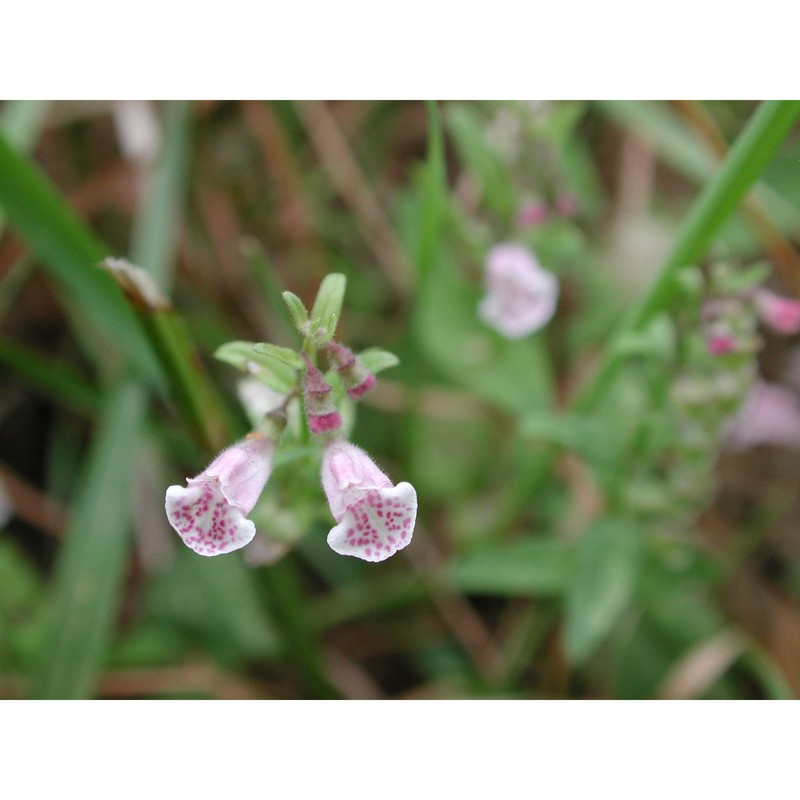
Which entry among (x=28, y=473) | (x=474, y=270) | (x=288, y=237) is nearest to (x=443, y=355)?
A: (x=474, y=270)

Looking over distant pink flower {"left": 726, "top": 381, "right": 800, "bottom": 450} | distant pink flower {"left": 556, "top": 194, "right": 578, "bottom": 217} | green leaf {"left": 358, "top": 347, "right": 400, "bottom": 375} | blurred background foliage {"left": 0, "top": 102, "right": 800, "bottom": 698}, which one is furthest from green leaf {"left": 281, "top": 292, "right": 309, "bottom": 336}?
distant pink flower {"left": 726, "top": 381, "right": 800, "bottom": 450}

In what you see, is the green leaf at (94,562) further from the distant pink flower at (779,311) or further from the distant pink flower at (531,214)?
the distant pink flower at (779,311)

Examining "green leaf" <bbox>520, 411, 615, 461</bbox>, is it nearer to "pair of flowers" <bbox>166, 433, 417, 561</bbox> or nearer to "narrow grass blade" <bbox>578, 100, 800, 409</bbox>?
"narrow grass blade" <bbox>578, 100, 800, 409</bbox>

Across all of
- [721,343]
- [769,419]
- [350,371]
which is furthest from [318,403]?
[769,419]

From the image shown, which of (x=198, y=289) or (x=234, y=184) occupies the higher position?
(x=234, y=184)

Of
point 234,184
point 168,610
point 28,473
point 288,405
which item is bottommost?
point 288,405

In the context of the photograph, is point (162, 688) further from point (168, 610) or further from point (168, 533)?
point (168, 533)

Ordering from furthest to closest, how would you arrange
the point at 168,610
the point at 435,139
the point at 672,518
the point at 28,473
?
the point at 28,473
the point at 168,610
the point at 672,518
the point at 435,139

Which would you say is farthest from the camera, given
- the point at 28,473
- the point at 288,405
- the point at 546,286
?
the point at 28,473
